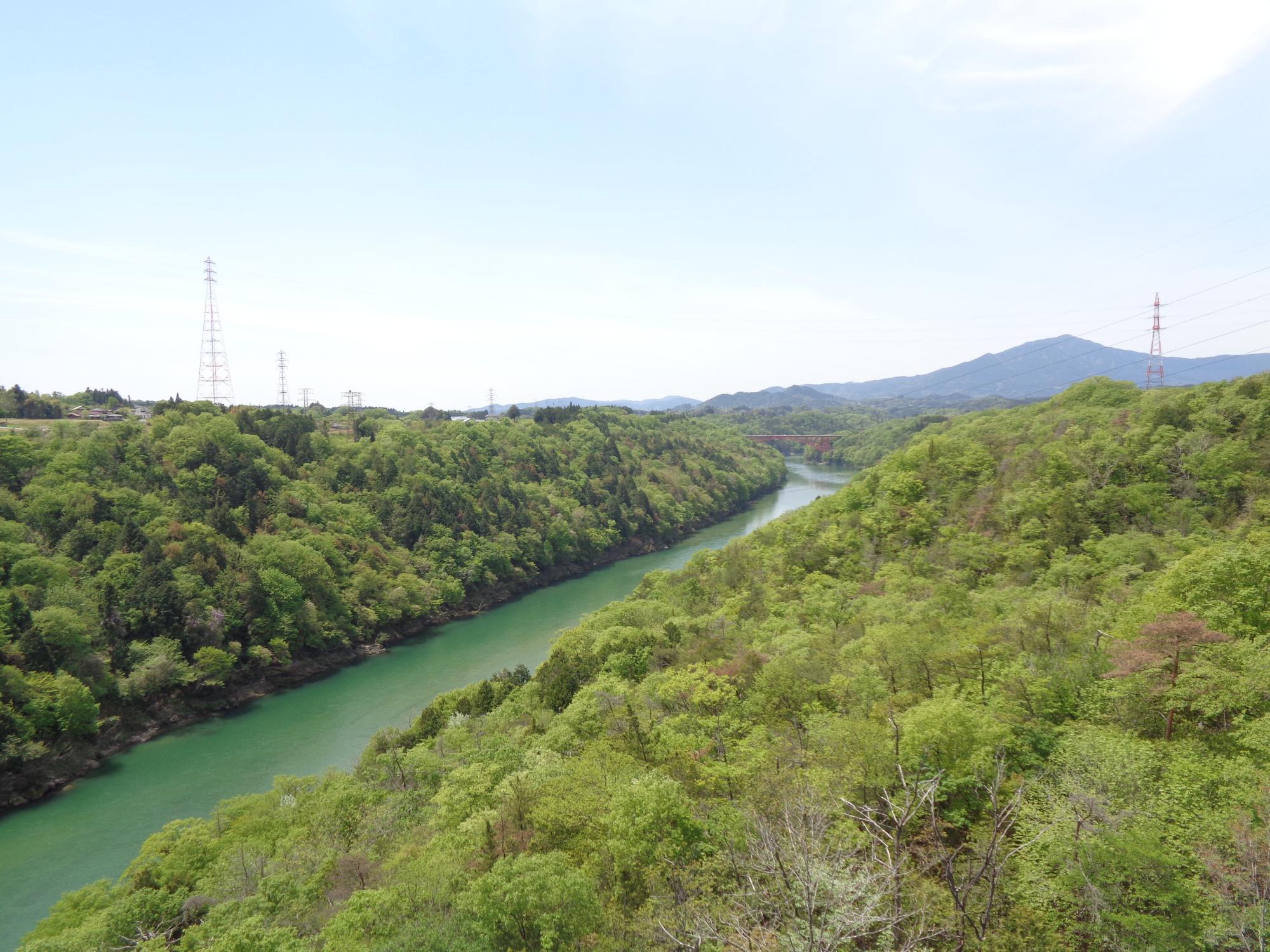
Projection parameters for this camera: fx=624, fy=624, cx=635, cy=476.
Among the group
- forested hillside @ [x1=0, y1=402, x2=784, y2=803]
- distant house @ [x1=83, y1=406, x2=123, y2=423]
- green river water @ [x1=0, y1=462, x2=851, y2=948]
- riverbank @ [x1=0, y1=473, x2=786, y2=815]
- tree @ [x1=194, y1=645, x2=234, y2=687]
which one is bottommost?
green river water @ [x1=0, y1=462, x2=851, y2=948]

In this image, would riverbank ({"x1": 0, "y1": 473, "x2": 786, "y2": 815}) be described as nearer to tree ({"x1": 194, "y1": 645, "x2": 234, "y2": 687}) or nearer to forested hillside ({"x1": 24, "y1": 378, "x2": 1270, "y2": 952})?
tree ({"x1": 194, "y1": 645, "x2": 234, "y2": 687})

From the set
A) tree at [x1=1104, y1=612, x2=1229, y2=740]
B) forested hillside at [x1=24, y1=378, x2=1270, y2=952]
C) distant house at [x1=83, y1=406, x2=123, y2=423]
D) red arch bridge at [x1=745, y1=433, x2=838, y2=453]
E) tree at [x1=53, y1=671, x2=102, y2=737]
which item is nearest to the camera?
forested hillside at [x1=24, y1=378, x2=1270, y2=952]

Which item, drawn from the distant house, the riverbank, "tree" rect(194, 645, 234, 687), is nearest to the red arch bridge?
the riverbank

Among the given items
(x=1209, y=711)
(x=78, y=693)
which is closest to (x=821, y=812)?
(x=1209, y=711)

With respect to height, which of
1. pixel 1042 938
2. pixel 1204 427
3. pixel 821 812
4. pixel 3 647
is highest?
pixel 1204 427

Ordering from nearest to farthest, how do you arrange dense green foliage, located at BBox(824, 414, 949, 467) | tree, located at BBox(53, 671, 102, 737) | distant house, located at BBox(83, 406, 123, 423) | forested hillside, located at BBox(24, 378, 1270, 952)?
forested hillside, located at BBox(24, 378, 1270, 952) → tree, located at BBox(53, 671, 102, 737) → distant house, located at BBox(83, 406, 123, 423) → dense green foliage, located at BBox(824, 414, 949, 467)

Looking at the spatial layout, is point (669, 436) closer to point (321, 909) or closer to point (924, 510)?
point (924, 510)
